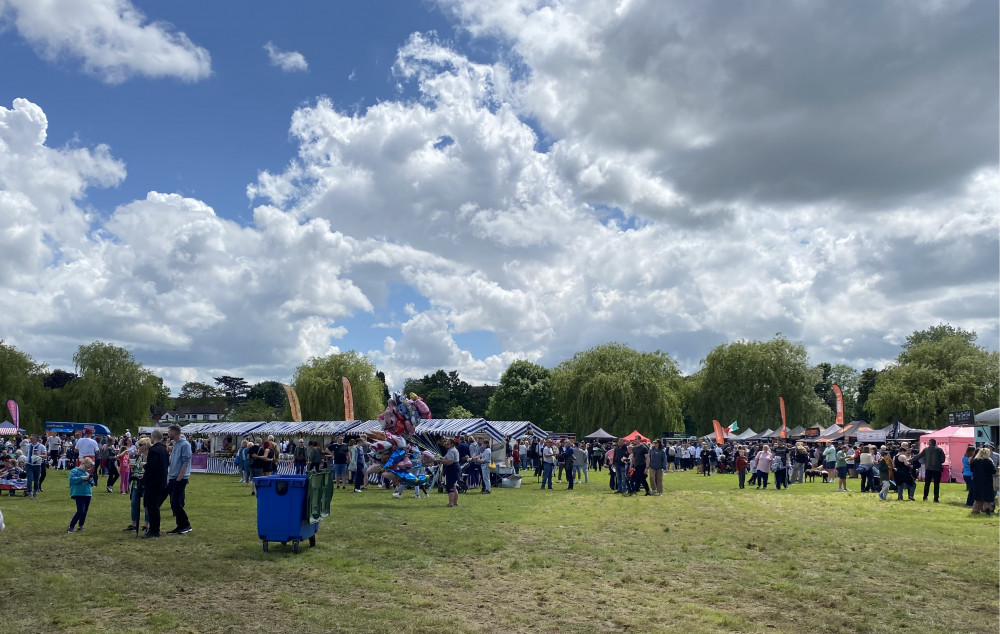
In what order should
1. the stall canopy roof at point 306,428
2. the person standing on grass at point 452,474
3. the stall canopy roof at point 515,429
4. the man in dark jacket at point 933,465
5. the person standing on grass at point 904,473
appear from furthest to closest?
the stall canopy roof at point 306,428
the stall canopy roof at point 515,429
the person standing on grass at point 904,473
the man in dark jacket at point 933,465
the person standing on grass at point 452,474

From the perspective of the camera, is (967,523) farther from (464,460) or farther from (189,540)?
(189,540)

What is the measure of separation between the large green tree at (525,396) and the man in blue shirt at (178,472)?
227ft

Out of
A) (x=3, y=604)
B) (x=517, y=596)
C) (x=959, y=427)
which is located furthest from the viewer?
(x=959, y=427)

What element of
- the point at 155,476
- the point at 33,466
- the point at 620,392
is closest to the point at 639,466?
the point at 155,476

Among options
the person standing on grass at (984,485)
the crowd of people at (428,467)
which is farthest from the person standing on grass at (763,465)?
the person standing on grass at (984,485)

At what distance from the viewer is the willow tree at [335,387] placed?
60188 millimetres

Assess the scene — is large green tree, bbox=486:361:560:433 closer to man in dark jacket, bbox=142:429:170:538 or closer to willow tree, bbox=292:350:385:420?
willow tree, bbox=292:350:385:420

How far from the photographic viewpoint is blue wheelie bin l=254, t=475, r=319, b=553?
973 cm

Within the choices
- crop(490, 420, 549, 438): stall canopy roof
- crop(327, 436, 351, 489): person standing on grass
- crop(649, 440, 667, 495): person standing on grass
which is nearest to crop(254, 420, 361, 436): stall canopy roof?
crop(490, 420, 549, 438): stall canopy roof

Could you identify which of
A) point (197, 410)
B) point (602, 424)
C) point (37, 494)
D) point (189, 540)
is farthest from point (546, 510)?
point (197, 410)

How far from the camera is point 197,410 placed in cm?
14750

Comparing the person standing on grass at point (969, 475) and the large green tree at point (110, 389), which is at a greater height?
the large green tree at point (110, 389)

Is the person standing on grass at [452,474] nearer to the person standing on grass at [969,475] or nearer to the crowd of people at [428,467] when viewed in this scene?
the crowd of people at [428,467]

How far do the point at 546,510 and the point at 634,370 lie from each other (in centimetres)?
4396
